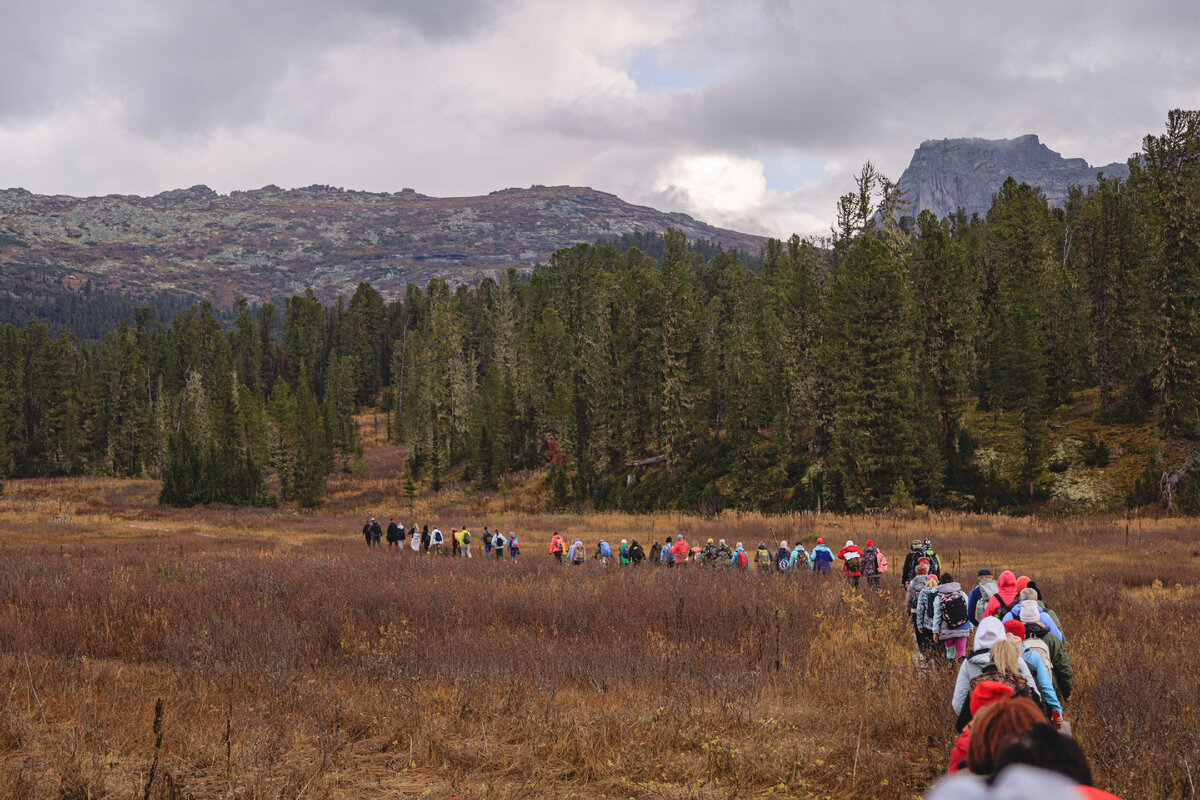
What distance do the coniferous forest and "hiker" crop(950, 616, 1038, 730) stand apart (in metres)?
29.8

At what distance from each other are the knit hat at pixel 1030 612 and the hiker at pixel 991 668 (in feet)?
2.80

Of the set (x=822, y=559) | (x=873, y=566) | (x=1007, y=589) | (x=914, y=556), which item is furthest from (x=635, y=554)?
(x=1007, y=589)

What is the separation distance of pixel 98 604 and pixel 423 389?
2375 inches

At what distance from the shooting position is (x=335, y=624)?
34.8 ft

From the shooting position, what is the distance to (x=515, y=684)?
7.73 m

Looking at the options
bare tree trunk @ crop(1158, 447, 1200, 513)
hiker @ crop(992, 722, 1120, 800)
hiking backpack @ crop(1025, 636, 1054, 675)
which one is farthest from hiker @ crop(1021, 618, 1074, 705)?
bare tree trunk @ crop(1158, 447, 1200, 513)

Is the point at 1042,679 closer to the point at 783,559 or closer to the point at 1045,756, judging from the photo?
the point at 1045,756

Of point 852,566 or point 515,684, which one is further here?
point 852,566

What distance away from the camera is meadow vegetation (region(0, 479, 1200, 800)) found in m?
5.70

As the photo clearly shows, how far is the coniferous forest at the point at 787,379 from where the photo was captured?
35.0 meters

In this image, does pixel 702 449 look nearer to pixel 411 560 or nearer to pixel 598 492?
pixel 598 492

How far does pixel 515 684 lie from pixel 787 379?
36.5 meters

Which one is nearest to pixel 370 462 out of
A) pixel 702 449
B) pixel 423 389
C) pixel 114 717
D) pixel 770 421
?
pixel 423 389

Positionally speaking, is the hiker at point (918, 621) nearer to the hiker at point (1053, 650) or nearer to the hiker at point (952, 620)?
the hiker at point (952, 620)
